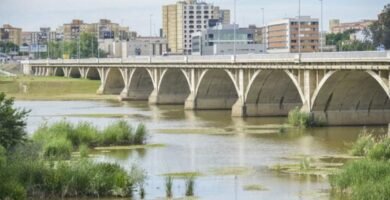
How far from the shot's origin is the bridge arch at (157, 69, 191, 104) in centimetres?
11044

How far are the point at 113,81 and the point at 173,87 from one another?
27.5m

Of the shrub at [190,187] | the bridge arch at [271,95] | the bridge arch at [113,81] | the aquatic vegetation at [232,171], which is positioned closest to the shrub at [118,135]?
the aquatic vegetation at [232,171]

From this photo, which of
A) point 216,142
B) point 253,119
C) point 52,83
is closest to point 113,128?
point 216,142

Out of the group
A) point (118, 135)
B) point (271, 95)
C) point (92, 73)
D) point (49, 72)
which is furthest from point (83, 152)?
point (49, 72)

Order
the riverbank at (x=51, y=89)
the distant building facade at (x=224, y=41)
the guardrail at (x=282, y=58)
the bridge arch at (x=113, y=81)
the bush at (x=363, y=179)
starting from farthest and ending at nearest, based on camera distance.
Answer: the distant building facade at (x=224, y=41), the bridge arch at (x=113, y=81), the riverbank at (x=51, y=89), the guardrail at (x=282, y=58), the bush at (x=363, y=179)

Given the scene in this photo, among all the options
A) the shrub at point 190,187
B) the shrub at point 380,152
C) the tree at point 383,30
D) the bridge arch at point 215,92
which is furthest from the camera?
the tree at point 383,30

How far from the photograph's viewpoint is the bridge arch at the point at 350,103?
70.8 m

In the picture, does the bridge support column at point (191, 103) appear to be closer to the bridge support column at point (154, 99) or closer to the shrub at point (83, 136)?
the bridge support column at point (154, 99)

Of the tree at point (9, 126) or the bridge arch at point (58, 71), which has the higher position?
the bridge arch at point (58, 71)

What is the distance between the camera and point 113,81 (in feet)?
456

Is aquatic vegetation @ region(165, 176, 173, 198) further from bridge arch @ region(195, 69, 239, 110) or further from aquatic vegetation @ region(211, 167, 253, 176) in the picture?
bridge arch @ region(195, 69, 239, 110)

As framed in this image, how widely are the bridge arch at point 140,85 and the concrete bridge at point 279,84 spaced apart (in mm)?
169

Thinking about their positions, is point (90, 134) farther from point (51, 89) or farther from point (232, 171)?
point (51, 89)

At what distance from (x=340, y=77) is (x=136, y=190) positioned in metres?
32.7
